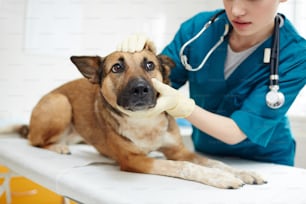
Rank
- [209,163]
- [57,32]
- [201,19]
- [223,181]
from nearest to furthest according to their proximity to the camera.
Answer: [223,181], [209,163], [201,19], [57,32]

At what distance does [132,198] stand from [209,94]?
69 centimetres

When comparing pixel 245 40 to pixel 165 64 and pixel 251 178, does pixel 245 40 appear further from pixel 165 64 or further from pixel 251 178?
pixel 251 178

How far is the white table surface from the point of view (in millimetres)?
1039

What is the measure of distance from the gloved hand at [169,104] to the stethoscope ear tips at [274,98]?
→ 0.26m

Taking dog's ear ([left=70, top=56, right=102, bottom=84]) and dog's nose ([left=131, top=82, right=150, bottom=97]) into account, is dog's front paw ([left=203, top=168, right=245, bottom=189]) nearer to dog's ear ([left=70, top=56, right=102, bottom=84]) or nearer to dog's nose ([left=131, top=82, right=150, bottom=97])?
dog's nose ([left=131, top=82, right=150, bottom=97])

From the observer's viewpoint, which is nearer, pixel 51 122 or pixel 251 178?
pixel 251 178

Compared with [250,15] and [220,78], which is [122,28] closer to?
[220,78]

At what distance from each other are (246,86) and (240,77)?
41mm

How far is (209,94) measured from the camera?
158 cm

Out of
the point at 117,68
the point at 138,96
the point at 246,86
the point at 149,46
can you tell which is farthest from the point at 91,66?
the point at 246,86

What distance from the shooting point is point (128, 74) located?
130 centimetres

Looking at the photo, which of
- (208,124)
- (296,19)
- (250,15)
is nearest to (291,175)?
(208,124)

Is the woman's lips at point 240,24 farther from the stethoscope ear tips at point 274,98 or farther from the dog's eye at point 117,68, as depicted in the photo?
the dog's eye at point 117,68

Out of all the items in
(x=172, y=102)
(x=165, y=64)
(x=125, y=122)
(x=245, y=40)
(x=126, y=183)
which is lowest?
(x=126, y=183)
